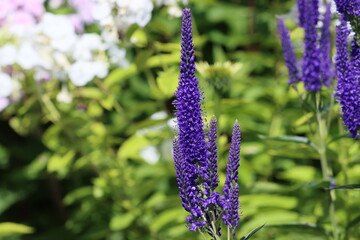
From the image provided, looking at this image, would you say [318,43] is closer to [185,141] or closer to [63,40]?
[185,141]

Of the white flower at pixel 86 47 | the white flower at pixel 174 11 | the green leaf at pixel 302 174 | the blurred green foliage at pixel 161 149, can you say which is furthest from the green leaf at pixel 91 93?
the green leaf at pixel 302 174

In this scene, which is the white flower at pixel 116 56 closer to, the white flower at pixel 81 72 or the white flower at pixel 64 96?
the white flower at pixel 81 72

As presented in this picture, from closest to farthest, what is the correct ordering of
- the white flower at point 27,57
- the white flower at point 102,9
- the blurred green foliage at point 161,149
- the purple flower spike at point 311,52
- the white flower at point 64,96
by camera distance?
the purple flower spike at point 311,52, the blurred green foliage at point 161,149, the white flower at point 102,9, the white flower at point 27,57, the white flower at point 64,96

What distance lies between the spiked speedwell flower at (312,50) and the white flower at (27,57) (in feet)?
5.09

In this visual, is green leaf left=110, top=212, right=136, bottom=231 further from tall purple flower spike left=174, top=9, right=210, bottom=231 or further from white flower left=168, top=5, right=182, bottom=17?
tall purple flower spike left=174, top=9, right=210, bottom=231

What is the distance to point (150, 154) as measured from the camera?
3084 millimetres

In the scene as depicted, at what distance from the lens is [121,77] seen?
116 inches

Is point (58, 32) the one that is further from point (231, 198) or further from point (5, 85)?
point (231, 198)

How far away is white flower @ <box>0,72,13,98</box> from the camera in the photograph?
9.29 feet

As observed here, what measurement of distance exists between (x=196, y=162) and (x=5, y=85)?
6.59 feet

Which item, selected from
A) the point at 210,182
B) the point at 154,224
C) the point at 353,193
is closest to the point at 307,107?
the point at 210,182

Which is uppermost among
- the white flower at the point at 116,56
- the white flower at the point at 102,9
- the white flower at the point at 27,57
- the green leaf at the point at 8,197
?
the white flower at the point at 102,9

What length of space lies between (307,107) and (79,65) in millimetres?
1508

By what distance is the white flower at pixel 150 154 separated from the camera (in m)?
3.06
